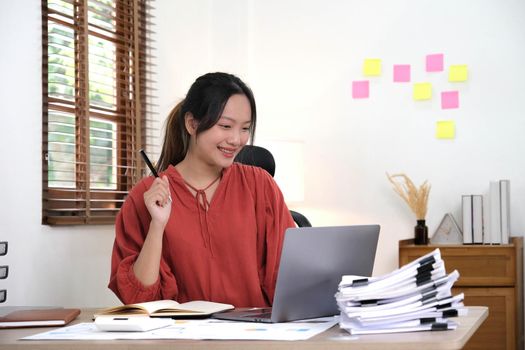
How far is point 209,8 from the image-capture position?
4930mm

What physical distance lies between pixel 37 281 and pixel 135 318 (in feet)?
4.67

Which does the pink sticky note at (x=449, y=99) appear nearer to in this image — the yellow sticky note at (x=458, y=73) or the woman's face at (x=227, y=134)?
the yellow sticky note at (x=458, y=73)

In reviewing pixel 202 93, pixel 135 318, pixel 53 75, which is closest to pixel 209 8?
pixel 53 75

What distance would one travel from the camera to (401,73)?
186 inches

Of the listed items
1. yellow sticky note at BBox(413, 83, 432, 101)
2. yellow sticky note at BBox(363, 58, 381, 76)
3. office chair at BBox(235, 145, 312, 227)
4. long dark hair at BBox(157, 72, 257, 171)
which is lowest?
office chair at BBox(235, 145, 312, 227)

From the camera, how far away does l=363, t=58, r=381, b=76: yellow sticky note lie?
476 cm

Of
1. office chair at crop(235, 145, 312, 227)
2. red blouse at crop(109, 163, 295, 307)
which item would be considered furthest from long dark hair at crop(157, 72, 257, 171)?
office chair at crop(235, 145, 312, 227)

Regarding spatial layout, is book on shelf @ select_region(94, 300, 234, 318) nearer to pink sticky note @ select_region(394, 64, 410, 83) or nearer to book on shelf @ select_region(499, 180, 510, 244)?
book on shelf @ select_region(499, 180, 510, 244)

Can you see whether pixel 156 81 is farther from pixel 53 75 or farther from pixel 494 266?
pixel 494 266

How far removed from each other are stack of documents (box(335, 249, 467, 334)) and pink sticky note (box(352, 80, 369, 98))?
10.1 feet

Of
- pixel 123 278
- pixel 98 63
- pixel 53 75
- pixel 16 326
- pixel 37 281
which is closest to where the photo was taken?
pixel 16 326

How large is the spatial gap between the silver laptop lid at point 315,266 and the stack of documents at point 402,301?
108 millimetres

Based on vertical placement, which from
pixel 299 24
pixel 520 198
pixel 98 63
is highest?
pixel 299 24

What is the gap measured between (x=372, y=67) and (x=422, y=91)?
311mm
